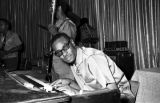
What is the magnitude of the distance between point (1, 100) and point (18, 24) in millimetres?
6364

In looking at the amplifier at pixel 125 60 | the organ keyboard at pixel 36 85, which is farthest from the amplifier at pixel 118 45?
the organ keyboard at pixel 36 85

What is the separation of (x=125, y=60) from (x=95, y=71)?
216cm

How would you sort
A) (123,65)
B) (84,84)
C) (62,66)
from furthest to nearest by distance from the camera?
(123,65), (62,66), (84,84)

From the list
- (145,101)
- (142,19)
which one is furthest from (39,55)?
(145,101)

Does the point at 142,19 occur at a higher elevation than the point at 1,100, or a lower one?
higher

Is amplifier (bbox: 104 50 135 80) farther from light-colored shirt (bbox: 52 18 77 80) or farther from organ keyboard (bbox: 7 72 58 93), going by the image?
organ keyboard (bbox: 7 72 58 93)

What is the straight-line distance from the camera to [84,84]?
7.29ft

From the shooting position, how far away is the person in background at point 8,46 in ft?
15.6

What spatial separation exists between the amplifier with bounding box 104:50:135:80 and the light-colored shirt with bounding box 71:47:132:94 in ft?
5.67

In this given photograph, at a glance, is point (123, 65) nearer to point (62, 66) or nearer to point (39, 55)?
point (62, 66)

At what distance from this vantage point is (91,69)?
1.99 m

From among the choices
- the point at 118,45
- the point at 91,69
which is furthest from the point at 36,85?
the point at 118,45

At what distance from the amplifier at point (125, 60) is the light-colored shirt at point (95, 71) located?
1728 millimetres

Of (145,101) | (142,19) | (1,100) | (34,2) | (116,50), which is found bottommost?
(145,101)
